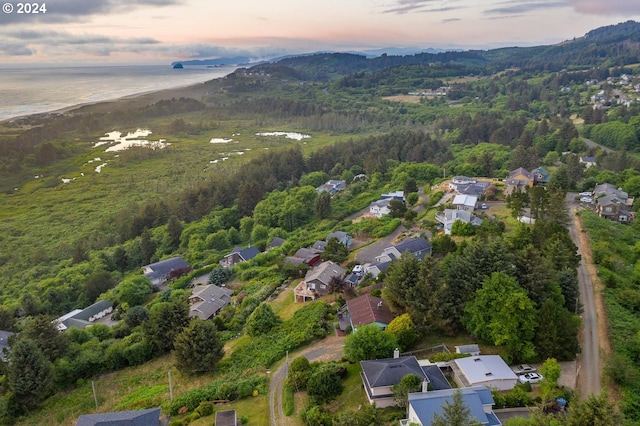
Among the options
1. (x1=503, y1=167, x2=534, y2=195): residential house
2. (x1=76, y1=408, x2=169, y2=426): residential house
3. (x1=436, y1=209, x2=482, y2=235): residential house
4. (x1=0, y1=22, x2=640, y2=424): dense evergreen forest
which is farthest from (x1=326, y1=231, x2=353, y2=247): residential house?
(x1=76, y1=408, x2=169, y2=426): residential house

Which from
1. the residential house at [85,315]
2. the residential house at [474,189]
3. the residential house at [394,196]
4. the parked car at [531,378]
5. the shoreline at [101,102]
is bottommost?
the residential house at [85,315]

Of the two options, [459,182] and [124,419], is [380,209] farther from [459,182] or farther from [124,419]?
[124,419]

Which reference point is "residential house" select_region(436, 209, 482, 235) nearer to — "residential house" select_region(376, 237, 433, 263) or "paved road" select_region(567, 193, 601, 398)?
"residential house" select_region(376, 237, 433, 263)

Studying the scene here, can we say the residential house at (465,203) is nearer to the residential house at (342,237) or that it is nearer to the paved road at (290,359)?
the residential house at (342,237)

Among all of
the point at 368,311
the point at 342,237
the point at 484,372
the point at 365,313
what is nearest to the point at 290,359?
the point at 365,313

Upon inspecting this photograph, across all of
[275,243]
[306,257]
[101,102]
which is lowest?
[275,243]

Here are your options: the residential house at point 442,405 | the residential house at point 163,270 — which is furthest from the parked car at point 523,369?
the residential house at point 163,270
